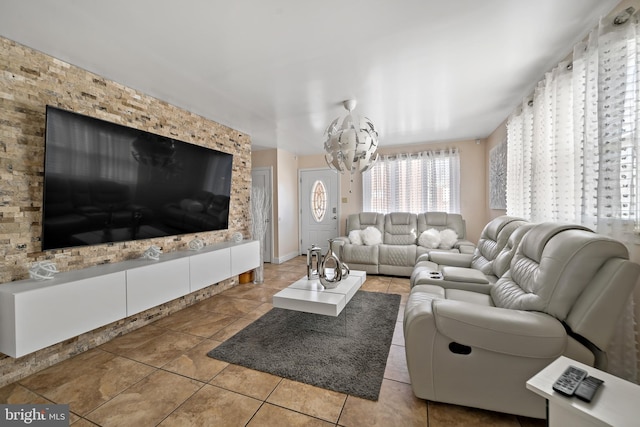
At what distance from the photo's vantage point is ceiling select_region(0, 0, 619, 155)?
1580 millimetres

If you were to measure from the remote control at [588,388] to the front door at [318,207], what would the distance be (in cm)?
495

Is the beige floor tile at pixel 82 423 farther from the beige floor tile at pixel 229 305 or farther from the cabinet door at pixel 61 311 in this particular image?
the beige floor tile at pixel 229 305

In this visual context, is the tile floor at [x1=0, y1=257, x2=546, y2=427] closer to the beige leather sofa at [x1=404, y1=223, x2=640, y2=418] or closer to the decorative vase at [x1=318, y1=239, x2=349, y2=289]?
the beige leather sofa at [x1=404, y1=223, x2=640, y2=418]

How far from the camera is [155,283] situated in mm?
2471

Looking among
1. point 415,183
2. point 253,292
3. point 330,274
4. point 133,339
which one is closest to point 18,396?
point 133,339

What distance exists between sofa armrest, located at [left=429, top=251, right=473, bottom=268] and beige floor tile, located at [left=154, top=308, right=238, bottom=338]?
2.49 m

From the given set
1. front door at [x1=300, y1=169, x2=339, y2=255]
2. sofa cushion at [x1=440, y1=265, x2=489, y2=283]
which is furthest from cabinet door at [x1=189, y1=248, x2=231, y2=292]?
front door at [x1=300, y1=169, x2=339, y2=255]

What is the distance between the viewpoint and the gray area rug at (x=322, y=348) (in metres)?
1.85

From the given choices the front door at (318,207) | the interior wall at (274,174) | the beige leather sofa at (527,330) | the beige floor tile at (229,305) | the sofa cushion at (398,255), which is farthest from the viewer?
the front door at (318,207)

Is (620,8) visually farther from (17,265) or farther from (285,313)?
(17,265)

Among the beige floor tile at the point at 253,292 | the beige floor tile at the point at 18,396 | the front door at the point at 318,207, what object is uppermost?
the front door at the point at 318,207

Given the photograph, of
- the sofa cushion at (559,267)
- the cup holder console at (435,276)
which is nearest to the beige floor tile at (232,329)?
the cup holder console at (435,276)

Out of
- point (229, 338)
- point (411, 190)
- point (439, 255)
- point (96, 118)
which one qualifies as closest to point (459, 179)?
point (411, 190)

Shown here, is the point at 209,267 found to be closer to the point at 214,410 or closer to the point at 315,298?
the point at 315,298
